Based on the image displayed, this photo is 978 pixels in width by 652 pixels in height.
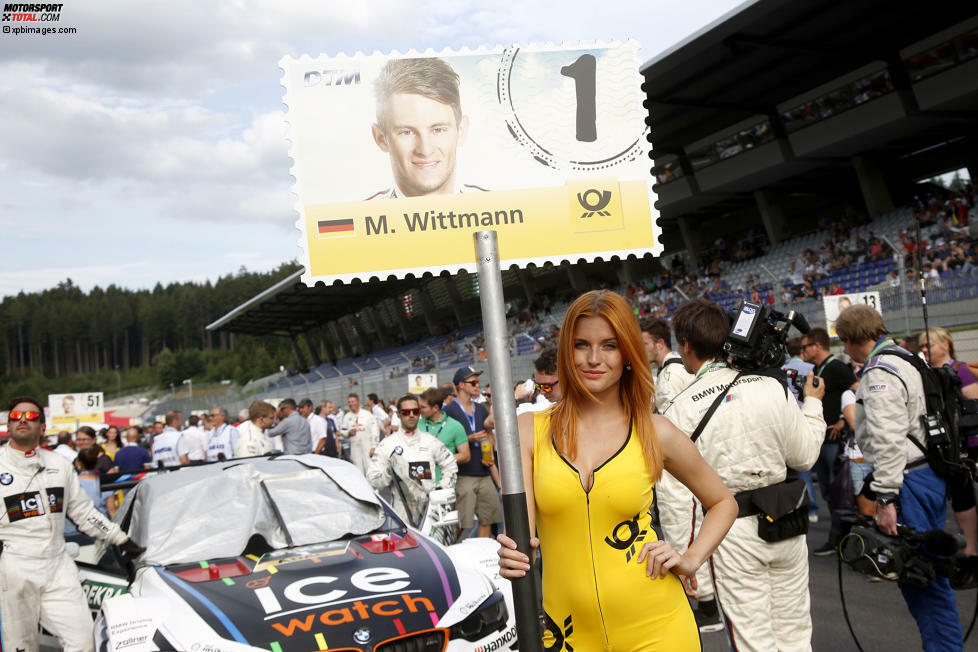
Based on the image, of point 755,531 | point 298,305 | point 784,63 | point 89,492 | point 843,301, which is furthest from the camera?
point 298,305

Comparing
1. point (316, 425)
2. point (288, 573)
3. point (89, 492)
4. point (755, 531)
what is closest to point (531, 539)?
point (755, 531)

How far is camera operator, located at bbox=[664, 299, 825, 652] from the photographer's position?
12.0 feet

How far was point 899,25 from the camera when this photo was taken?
21250mm

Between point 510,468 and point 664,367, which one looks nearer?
point 510,468

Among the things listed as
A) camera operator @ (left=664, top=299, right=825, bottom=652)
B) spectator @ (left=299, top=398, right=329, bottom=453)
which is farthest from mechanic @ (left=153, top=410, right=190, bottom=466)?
camera operator @ (left=664, top=299, right=825, bottom=652)

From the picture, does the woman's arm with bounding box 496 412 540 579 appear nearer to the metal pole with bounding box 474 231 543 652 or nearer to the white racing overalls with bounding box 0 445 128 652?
the metal pole with bounding box 474 231 543 652

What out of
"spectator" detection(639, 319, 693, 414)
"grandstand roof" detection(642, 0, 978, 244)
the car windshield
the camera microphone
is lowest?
the camera microphone

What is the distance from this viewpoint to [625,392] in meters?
2.72

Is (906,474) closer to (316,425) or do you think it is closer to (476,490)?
(476,490)

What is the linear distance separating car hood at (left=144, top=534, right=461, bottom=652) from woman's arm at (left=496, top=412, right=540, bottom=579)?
6.53 ft

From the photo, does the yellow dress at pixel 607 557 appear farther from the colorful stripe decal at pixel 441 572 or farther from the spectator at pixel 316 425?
the spectator at pixel 316 425

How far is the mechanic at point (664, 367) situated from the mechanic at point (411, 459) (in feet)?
8.06

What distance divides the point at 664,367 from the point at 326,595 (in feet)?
9.01

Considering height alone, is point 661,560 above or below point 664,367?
below
